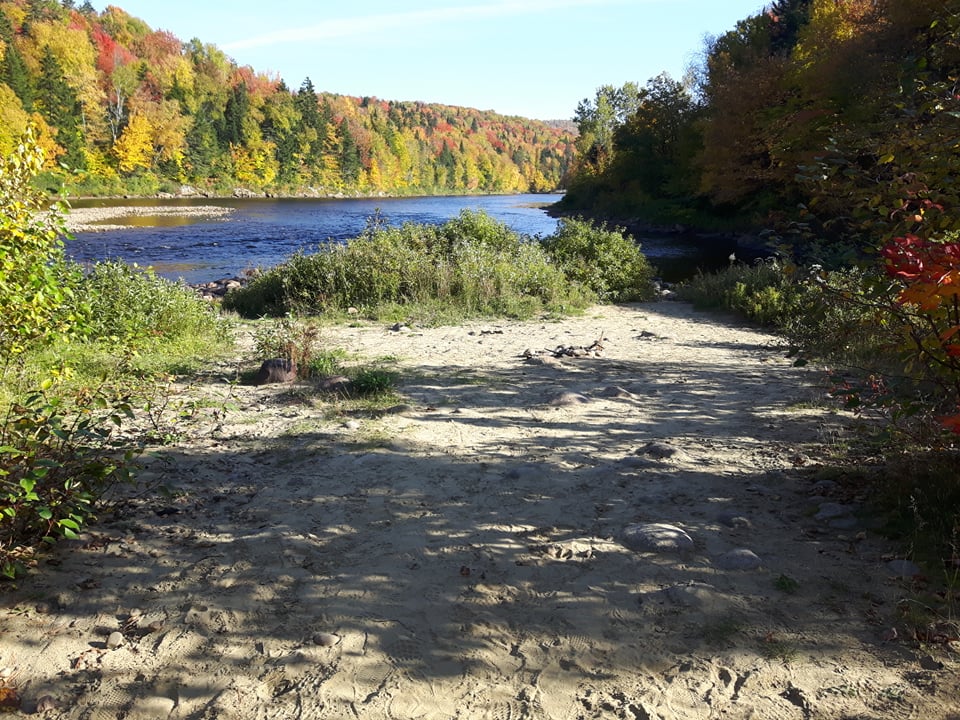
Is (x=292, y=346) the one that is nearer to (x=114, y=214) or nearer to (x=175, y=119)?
(x=114, y=214)

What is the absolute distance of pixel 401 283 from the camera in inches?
A: 523

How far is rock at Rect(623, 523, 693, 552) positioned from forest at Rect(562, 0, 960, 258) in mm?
2074

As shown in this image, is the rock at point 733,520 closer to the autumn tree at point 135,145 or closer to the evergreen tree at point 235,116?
the autumn tree at point 135,145

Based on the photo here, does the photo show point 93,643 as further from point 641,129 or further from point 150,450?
point 641,129

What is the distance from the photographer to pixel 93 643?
306cm

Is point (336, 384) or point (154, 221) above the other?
point (336, 384)

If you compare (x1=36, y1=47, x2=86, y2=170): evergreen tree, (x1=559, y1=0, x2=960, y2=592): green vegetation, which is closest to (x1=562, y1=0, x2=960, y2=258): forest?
(x1=559, y1=0, x2=960, y2=592): green vegetation

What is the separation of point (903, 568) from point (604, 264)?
1290cm

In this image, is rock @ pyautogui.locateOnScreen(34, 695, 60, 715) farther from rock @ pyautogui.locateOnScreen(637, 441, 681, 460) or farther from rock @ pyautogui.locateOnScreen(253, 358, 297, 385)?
rock @ pyautogui.locateOnScreen(253, 358, 297, 385)

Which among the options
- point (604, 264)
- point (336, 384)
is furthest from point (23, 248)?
point (604, 264)

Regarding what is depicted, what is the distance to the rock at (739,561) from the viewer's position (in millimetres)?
3637

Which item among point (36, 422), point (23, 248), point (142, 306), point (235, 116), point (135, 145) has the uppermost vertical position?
point (235, 116)

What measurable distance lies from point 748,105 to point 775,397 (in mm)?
34360

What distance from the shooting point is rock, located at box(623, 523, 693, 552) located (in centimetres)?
382
